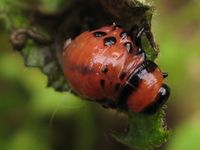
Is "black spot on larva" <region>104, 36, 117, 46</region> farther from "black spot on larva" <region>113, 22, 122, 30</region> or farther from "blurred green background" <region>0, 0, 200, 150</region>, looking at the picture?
"blurred green background" <region>0, 0, 200, 150</region>

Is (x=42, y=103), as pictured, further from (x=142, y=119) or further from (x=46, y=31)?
(x=142, y=119)

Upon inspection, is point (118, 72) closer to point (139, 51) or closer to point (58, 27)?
point (139, 51)

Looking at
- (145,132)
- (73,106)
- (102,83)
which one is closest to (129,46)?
(102,83)

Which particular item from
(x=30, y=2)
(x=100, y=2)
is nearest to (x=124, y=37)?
(x=100, y=2)

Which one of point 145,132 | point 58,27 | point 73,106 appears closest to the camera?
point 145,132

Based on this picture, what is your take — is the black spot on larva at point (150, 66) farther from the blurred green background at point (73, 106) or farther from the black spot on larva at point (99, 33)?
the blurred green background at point (73, 106)

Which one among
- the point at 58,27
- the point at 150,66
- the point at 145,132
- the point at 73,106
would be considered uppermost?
the point at 150,66
